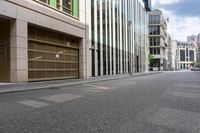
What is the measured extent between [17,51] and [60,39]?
7.73 metres

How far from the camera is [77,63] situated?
3112 cm

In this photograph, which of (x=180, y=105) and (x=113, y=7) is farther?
(x=113, y=7)

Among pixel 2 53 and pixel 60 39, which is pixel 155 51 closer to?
pixel 60 39

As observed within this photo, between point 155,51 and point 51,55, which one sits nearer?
point 51,55

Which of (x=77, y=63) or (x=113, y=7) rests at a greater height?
(x=113, y=7)

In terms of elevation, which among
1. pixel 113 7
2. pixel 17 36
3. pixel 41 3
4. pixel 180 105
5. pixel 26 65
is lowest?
pixel 180 105

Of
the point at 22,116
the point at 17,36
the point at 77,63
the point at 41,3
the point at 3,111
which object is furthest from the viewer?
the point at 77,63

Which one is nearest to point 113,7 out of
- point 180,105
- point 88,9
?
point 88,9

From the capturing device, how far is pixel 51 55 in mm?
25766

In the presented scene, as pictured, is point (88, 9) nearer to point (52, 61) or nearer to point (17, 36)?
point (52, 61)

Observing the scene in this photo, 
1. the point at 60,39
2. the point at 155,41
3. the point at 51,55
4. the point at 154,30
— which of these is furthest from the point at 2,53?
the point at 154,30

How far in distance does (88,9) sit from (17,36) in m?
14.2

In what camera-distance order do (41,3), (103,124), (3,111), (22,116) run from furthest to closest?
1. (41,3)
2. (3,111)
3. (22,116)
4. (103,124)

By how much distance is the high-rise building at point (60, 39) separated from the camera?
66.9 ft
